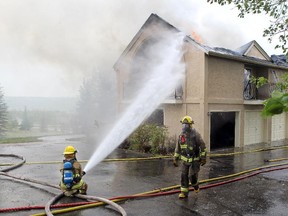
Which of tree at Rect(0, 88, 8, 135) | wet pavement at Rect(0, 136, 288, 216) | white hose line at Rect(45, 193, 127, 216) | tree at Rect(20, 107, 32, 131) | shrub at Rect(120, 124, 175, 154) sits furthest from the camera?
tree at Rect(20, 107, 32, 131)

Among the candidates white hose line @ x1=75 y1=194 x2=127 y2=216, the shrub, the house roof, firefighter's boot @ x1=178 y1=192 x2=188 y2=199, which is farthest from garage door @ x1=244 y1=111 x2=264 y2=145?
white hose line @ x1=75 y1=194 x2=127 y2=216

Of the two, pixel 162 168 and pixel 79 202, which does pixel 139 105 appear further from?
pixel 79 202

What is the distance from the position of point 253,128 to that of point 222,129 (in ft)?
8.32

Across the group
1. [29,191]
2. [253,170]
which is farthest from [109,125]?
[29,191]

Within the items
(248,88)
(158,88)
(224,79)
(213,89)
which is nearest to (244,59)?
(224,79)

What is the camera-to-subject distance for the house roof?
14312mm

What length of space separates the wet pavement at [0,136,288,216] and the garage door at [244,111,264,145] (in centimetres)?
535

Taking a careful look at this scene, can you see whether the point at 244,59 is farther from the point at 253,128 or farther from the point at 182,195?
the point at 182,195

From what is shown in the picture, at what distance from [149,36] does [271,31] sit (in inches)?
351

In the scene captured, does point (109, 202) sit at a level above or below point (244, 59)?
below

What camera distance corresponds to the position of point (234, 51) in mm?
16750

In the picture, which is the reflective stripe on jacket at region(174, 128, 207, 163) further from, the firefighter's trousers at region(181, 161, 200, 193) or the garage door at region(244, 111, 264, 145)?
the garage door at region(244, 111, 264, 145)

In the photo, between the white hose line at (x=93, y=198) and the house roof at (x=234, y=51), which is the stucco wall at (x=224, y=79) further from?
the white hose line at (x=93, y=198)

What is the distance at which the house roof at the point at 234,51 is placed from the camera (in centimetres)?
1431
